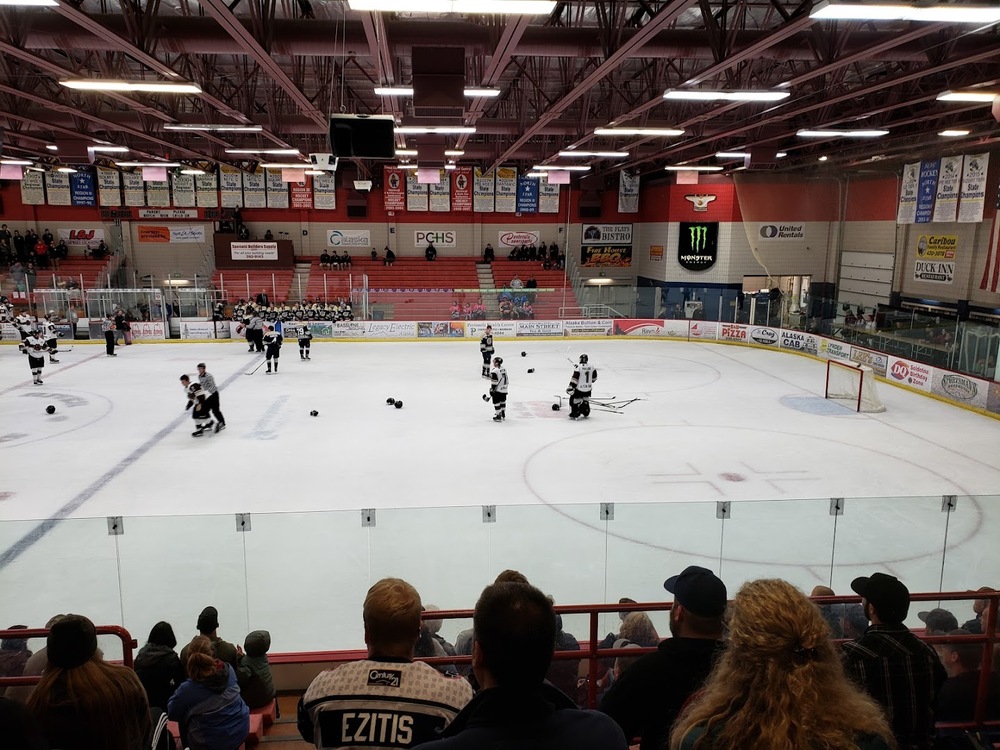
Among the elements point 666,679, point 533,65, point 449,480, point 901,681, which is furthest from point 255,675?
point 533,65

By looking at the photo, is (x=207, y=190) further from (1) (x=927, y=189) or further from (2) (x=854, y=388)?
(1) (x=927, y=189)

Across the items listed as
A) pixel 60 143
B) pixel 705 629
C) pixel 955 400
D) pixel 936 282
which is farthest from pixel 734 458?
pixel 60 143

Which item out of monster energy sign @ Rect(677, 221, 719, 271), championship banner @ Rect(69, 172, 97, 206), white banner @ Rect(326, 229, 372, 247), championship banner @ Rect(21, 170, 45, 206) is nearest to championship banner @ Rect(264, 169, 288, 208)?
white banner @ Rect(326, 229, 372, 247)

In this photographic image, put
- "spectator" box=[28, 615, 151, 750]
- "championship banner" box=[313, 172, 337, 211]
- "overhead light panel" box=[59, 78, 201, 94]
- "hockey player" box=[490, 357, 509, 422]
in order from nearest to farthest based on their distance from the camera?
"spectator" box=[28, 615, 151, 750] → "overhead light panel" box=[59, 78, 201, 94] → "hockey player" box=[490, 357, 509, 422] → "championship banner" box=[313, 172, 337, 211]

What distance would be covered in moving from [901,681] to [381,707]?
65.7 inches

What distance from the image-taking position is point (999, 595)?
3975 mm

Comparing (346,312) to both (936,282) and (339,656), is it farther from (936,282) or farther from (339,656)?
(339,656)

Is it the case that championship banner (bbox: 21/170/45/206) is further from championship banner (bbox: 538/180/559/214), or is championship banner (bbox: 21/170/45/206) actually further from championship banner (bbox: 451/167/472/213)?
championship banner (bbox: 538/180/559/214)

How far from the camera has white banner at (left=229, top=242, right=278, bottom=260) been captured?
3312 centimetres

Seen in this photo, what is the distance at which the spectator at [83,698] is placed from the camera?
228cm

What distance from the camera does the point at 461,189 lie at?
33844 mm

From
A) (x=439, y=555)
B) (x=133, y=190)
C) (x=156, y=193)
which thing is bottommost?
(x=439, y=555)

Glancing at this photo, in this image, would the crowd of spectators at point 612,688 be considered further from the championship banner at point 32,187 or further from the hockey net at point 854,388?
the championship banner at point 32,187

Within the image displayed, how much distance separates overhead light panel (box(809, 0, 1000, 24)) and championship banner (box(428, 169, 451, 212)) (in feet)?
91.8
